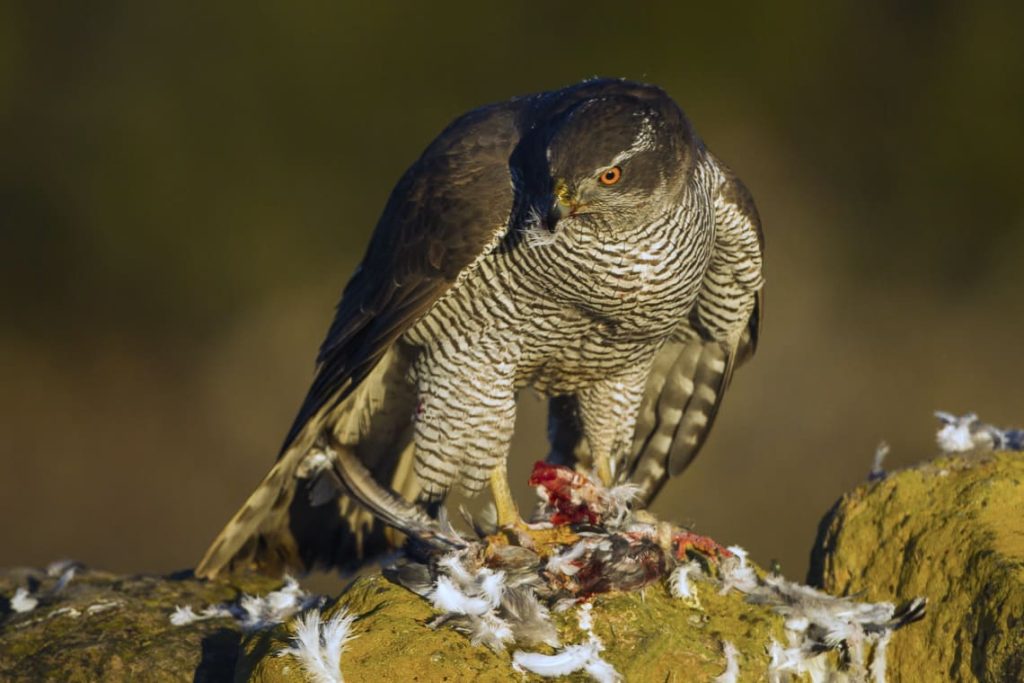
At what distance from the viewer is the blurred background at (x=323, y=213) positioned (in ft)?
31.7

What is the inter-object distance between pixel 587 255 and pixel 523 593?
3.94 feet

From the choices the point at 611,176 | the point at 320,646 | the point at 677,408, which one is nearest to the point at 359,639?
the point at 320,646

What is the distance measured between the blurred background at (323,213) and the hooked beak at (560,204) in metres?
5.40

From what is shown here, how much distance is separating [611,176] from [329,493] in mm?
1845

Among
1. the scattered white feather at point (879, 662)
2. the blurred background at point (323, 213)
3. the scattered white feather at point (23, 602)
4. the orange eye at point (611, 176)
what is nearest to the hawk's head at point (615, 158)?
the orange eye at point (611, 176)

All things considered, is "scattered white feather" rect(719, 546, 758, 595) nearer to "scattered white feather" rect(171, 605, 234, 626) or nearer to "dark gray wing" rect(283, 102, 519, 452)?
"dark gray wing" rect(283, 102, 519, 452)

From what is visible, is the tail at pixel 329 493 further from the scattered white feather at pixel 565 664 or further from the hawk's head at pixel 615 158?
the scattered white feather at pixel 565 664

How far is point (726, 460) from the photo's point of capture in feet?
31.2

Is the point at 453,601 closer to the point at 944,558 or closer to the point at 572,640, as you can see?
the point at 572,640

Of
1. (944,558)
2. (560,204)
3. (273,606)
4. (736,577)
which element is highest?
(560,204)

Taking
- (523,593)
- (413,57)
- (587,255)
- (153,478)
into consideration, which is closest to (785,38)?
(413,57)

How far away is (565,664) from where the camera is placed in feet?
12.1

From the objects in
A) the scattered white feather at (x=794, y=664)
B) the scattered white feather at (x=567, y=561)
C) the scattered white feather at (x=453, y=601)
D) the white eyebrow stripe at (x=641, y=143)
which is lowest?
the scattered white feather at (x=453, y=601)

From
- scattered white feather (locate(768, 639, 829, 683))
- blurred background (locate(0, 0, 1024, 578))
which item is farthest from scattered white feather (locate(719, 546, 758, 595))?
blurred background (locate(0, 0, 1024, 578))
